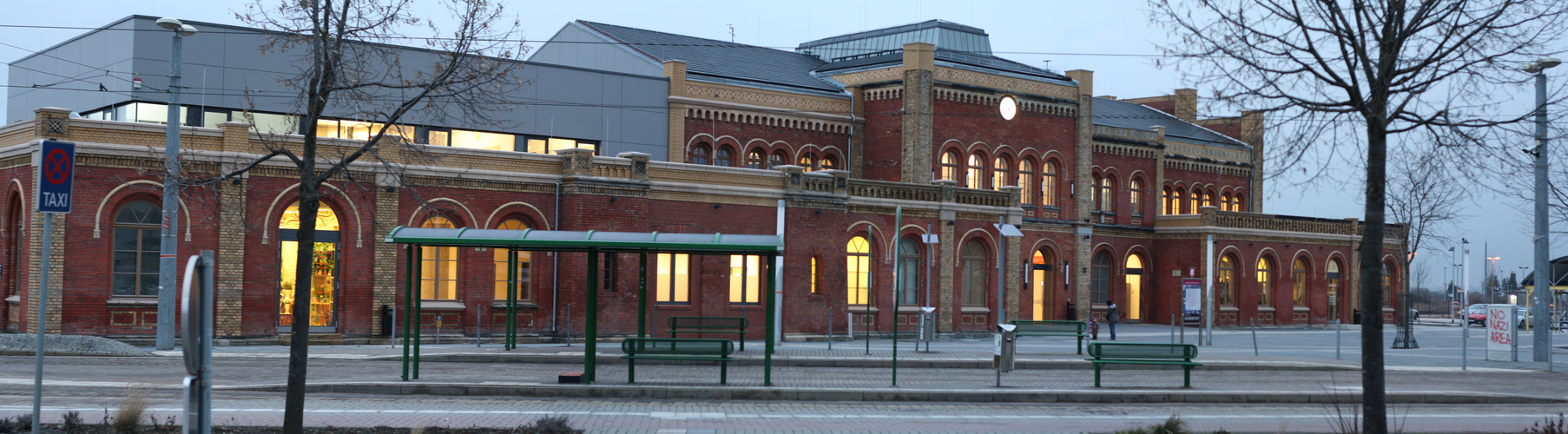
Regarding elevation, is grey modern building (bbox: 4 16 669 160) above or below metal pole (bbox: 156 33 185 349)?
above

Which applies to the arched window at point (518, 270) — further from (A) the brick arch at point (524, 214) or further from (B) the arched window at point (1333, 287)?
(B) the arched window at point (1333, 287)

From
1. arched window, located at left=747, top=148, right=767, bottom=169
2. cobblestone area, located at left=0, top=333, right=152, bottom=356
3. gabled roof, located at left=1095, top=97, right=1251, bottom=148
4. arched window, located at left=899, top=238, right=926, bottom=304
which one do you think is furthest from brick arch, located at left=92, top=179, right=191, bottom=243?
gabled roof, located at left=1095, top=97, right=1251, bottom=148

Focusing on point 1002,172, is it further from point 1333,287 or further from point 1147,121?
point 1333,287

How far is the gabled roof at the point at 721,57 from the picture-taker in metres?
39.5

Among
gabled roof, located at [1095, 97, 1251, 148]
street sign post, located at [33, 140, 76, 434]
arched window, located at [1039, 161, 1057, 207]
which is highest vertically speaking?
gabled roof, located at [1095, 97, 1251, 148]

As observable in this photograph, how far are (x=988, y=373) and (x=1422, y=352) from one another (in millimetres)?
15593

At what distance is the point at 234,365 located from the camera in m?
19.3

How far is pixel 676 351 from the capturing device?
1698 centimetres

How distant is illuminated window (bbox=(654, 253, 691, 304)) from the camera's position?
29734mm

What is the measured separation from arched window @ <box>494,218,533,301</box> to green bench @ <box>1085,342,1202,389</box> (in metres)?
14.9

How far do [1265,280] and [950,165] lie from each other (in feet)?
58.3

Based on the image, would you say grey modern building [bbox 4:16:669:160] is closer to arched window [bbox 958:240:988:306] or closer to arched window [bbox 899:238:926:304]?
arched window [bbox 899:238:926:304]

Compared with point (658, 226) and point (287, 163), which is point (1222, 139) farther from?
point (287, 163)

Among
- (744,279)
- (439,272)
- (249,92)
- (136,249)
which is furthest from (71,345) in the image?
(744,279)
